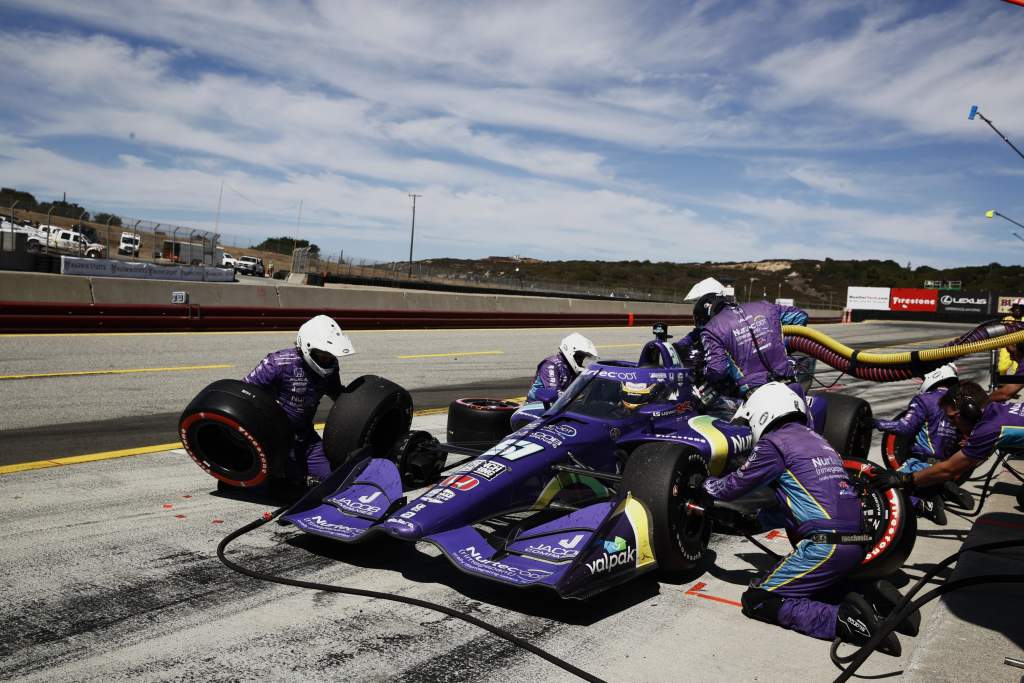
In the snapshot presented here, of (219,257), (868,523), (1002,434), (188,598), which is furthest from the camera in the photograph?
(219,257)

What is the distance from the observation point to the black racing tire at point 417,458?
704 centimetres

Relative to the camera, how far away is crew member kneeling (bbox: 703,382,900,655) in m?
4.64

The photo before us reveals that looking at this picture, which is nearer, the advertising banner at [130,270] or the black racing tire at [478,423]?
the black racing tire at [478,423]

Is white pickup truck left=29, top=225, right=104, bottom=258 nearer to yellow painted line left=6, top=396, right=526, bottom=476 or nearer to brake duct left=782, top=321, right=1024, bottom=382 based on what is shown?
yellow painted line left=6, top=396, right=526, bottom=476

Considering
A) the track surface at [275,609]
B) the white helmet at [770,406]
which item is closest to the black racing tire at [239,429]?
the track surface at [275,609]

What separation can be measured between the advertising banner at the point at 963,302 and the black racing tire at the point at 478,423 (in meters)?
63.1

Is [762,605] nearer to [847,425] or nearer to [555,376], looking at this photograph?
[555,376]

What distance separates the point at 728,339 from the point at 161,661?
5.71 metres

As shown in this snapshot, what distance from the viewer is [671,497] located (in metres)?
5.24

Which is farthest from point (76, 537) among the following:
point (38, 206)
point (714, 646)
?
point (38, 206)

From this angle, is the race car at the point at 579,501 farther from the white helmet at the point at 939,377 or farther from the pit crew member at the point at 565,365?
the white helmet at the point at 939,377

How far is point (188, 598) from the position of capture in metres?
4.71

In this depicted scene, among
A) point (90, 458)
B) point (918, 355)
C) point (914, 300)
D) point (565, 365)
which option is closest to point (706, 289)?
point (565, 365)

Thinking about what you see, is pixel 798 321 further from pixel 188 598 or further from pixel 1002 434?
pixel 188 598
